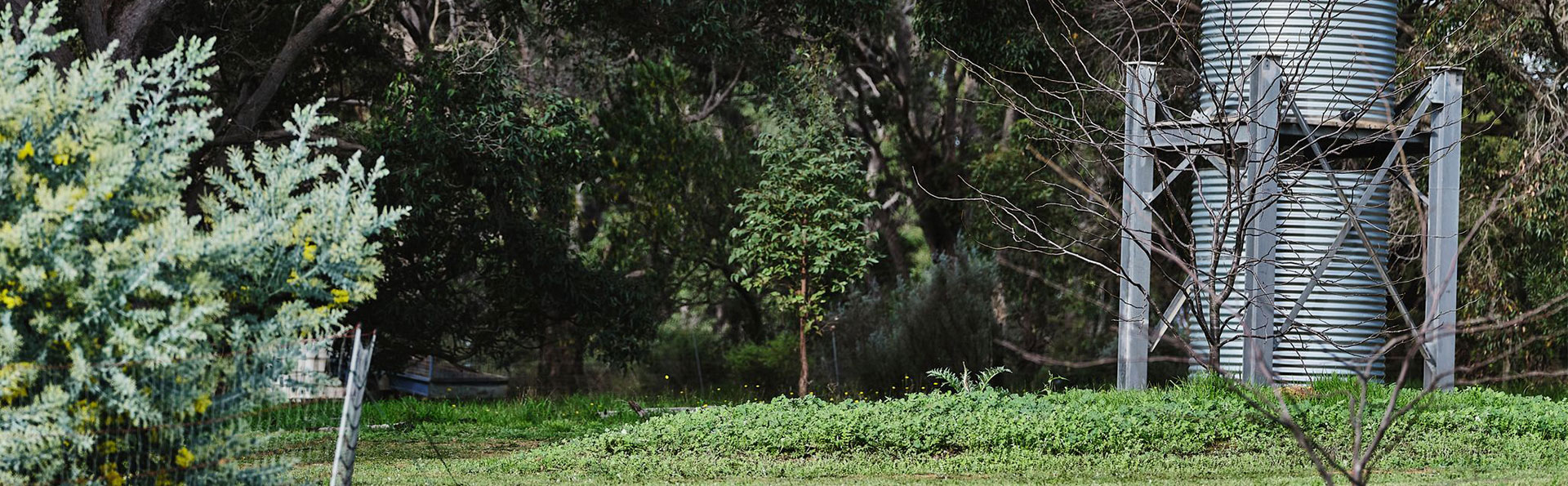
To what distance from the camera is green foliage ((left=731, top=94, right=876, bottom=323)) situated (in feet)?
52.7

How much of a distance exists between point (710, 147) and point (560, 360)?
4045 mm

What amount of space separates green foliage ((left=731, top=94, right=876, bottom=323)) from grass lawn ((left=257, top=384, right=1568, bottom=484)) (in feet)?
19.8

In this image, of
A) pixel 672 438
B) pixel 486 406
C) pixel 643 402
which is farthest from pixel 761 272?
pixel 672 438

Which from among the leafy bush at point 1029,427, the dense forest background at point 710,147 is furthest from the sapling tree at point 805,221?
the leafy bush at point 1029,427

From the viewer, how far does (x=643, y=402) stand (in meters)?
16.2

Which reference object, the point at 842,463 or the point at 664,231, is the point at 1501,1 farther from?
the point at 664,231

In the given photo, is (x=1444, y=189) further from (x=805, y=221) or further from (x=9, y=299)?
(x=9, y=299)

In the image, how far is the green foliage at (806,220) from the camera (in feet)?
52.7

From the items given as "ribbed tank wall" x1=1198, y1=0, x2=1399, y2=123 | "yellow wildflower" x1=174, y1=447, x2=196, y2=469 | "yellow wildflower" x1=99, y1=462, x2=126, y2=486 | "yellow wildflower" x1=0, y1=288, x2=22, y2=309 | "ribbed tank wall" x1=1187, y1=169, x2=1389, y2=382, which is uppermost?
"ribbed tank wall" x1=1198, y1=0, x2=1399, y2=123

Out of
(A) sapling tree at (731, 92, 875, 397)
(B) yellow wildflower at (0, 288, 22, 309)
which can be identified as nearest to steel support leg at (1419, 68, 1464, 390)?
(A) sapling tree at (731, 92, 875, 397)

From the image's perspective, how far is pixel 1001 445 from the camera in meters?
9.02

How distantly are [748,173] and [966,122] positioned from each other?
4.81 m

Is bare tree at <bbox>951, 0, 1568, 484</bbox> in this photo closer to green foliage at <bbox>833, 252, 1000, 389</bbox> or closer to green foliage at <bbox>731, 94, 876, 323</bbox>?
green foliage at <bbox>731, 94, 876, 323</bbox>

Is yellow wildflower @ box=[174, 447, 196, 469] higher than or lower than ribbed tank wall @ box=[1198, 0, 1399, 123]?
lower
